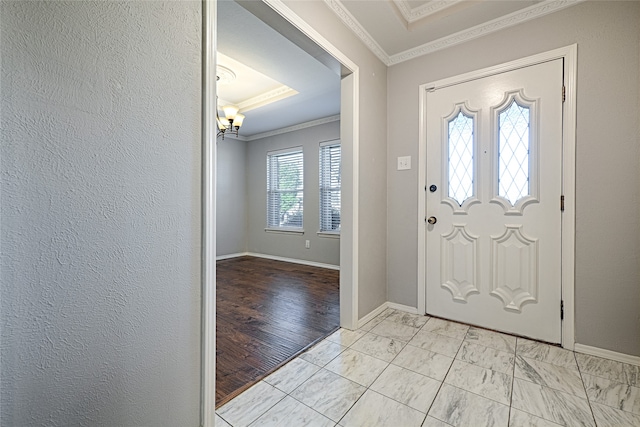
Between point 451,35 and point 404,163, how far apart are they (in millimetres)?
1076

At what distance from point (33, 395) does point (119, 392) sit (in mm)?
230

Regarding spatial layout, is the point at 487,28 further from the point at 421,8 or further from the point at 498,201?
the point at 498,201

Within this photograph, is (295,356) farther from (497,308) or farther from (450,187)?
(450,187)

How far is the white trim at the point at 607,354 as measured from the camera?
66.0 inches

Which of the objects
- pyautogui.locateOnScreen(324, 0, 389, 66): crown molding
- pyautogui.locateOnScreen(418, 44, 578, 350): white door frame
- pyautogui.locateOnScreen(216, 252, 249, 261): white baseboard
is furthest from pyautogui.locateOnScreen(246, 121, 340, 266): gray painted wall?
pyautogui.locateOnScreen(418, 44, 578, 350): white door frame

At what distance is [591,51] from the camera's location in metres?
1.78

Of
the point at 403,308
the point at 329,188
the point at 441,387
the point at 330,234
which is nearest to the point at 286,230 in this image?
the point at 330,234

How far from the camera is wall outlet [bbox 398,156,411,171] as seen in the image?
247cm

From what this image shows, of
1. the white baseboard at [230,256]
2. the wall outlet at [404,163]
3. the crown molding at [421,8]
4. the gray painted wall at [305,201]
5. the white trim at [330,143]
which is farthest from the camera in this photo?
the white baseboard at [230,256]

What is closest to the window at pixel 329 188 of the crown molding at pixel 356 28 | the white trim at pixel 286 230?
the white trim at pixel 286 230

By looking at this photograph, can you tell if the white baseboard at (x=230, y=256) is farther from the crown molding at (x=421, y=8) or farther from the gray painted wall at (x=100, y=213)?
the crown molding at (x=421, y=8)

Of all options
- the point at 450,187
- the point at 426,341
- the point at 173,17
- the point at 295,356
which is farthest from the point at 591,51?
the point at 295,356

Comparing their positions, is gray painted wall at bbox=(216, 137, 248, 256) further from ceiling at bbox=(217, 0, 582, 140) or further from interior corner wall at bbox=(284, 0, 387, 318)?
interior corner wall at bbox=(284, 0, 387, 318)

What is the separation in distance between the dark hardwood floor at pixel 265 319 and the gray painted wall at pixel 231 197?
4.00ft
